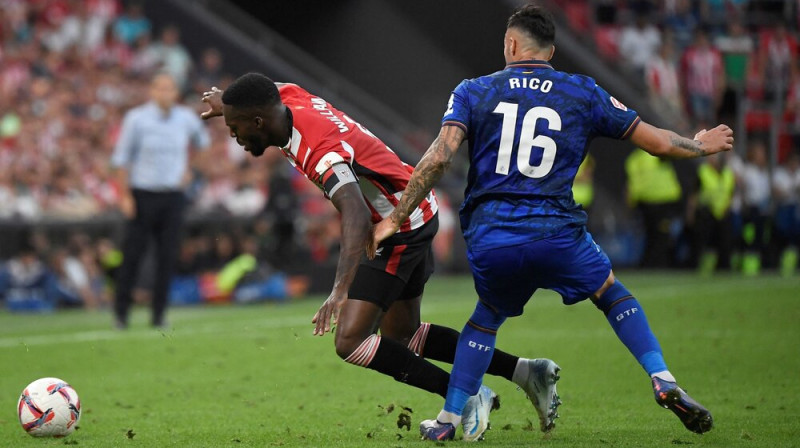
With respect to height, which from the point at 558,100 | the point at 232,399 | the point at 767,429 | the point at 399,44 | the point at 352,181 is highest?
the point at 399,44

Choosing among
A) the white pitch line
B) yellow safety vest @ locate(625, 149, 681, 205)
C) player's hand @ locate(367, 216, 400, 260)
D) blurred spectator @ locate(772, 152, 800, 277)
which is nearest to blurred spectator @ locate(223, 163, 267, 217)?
the white pitch line

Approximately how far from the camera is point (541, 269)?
246 inches

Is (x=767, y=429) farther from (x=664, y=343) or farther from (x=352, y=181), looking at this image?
(x=664, y=343)

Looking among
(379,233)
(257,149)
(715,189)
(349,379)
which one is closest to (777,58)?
(715,189)

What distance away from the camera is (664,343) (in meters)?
11.3

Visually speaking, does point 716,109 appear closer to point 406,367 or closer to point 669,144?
point 669,144

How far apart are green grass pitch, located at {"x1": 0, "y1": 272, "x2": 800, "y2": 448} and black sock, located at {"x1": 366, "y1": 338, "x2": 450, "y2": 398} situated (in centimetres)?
18

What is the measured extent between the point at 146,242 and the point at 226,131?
8.66m

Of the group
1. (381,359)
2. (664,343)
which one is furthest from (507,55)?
(664,343)

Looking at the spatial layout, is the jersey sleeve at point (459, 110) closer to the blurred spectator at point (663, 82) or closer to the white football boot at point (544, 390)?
the white football boot at point (544, 390)

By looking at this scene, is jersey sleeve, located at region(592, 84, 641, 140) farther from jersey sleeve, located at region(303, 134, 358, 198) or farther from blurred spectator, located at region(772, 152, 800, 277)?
blurred spectator, located at region(772, 152, 800, 277)

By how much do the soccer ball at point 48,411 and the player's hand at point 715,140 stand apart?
3656 mm

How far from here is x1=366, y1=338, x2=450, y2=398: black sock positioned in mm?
6527

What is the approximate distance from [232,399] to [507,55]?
130 inches
